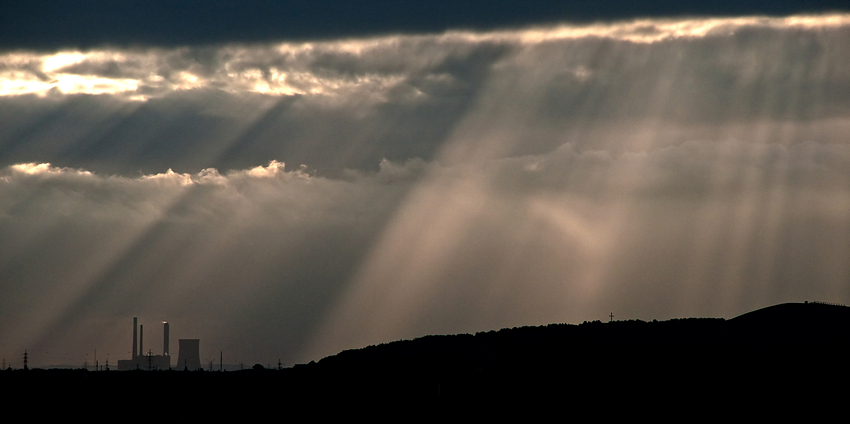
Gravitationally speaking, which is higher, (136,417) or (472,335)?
(472,335)

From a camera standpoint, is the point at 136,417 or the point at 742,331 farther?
the point at 742,331

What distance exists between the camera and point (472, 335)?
13562 cm

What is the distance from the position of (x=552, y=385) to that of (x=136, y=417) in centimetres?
4720

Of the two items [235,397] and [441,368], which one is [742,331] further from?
[235,397]

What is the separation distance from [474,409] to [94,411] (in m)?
44.6

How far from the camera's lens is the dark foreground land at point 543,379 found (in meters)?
101

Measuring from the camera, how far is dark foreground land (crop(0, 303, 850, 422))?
100688mm

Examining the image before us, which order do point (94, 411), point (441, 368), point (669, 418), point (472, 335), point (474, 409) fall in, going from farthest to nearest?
point (472, 335) < point (441, 368) < point (94, 411) < point (474, 409) < point (669, 418)

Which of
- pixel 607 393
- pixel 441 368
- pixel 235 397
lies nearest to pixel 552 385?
pixel 607 393

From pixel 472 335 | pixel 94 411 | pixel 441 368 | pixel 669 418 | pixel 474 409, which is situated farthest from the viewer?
pixel 472 335

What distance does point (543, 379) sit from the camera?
111 m

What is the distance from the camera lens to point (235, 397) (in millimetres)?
117062

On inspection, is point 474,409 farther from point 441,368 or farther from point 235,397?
point 235,397

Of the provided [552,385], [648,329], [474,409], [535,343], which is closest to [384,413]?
[474,409]
